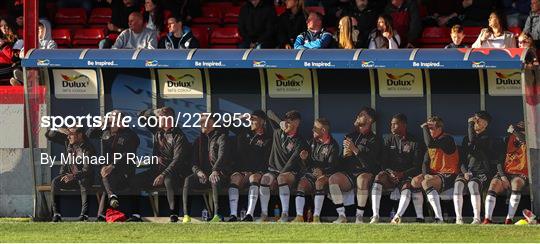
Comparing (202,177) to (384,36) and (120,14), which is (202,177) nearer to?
(384,36)

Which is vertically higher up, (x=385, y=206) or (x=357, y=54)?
(x=357, y=54)

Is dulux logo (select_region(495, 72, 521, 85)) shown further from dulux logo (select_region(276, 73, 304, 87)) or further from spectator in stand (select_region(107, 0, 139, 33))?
spectator in stand (select_region(107, 0, 139, 33))

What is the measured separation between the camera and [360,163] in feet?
62.4

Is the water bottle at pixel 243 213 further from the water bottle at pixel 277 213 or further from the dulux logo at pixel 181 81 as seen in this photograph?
the dulux logo at pixel 181 81

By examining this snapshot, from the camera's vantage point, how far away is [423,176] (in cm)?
1888

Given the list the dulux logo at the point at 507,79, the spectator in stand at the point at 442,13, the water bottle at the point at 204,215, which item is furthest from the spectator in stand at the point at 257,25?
the dulux logo at the point at 507,79

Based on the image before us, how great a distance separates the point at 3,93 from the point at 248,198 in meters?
3.39

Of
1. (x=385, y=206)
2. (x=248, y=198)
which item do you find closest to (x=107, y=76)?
(x=248, y=198)

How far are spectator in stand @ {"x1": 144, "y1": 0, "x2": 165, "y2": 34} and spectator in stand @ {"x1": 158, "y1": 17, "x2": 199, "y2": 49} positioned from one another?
139 centimetres

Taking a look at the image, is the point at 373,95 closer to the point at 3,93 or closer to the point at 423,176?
the point at 423,176

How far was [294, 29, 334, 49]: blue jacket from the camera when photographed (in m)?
19.9

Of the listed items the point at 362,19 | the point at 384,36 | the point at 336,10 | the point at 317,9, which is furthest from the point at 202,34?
the point at 384,36

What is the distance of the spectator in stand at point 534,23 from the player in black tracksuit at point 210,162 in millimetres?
4389

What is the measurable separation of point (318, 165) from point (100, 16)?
22.6 ft
